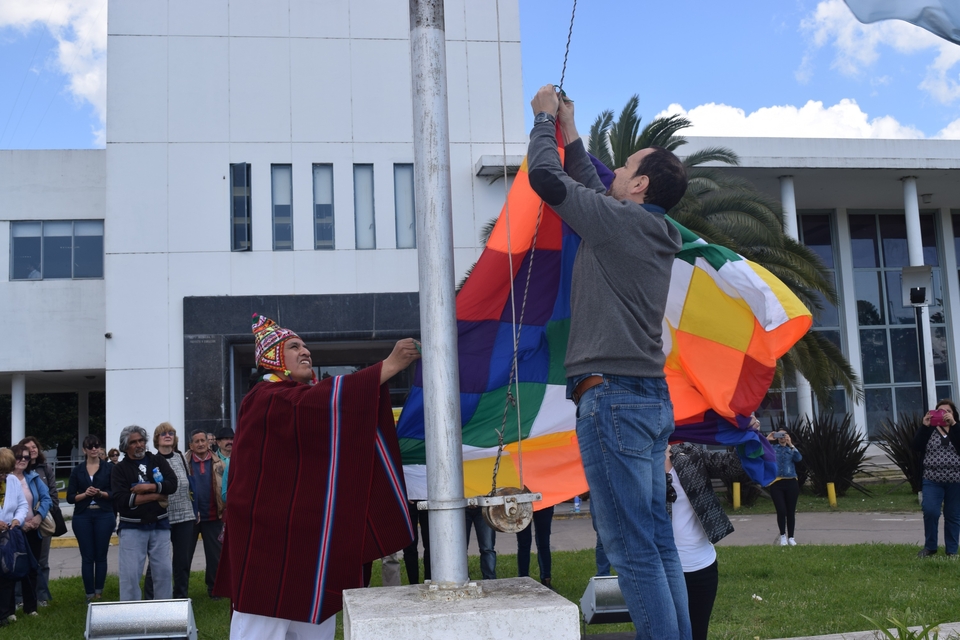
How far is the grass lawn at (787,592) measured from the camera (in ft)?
24.8

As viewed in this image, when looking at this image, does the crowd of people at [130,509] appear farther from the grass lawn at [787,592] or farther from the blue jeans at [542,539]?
the blue jeans at [542,539]

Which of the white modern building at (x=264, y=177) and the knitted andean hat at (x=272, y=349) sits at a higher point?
the white modern building at (x=264, y=177)

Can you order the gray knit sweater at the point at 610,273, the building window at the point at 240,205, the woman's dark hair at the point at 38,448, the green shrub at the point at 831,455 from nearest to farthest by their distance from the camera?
the gray knit sweater at the point at 610,273, the woman's dark hair at the point at 38,448, the green shrub at the point at 831,455, the building window at the point at 240,205

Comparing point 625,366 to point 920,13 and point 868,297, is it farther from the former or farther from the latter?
point 868,297

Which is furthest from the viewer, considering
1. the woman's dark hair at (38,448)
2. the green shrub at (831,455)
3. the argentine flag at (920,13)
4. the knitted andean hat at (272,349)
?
the green shrub at (831,455)

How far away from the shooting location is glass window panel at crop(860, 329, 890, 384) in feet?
106

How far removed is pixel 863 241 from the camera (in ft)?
107

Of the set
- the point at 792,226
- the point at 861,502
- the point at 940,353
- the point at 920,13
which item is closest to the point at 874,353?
the point at 940,353

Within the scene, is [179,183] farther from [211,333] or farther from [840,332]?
[840,332]

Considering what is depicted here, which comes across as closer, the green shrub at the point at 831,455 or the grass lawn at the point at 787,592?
the grass lawn at the point at 787,592

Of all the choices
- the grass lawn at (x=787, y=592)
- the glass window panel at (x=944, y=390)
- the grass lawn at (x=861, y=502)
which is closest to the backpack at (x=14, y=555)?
the grass lawn at (x=787, y=592)

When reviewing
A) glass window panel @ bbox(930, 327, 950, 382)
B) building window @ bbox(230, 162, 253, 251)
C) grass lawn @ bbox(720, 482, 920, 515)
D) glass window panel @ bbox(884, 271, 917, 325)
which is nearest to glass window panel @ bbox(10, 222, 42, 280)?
building window @ bbox(230, 162, 253, 251)

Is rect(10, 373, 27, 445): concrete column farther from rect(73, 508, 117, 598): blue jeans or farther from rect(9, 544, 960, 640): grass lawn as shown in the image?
rect(73, 508, 117, 598): blue jeans

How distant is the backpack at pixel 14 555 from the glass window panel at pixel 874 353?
95.8 feet
